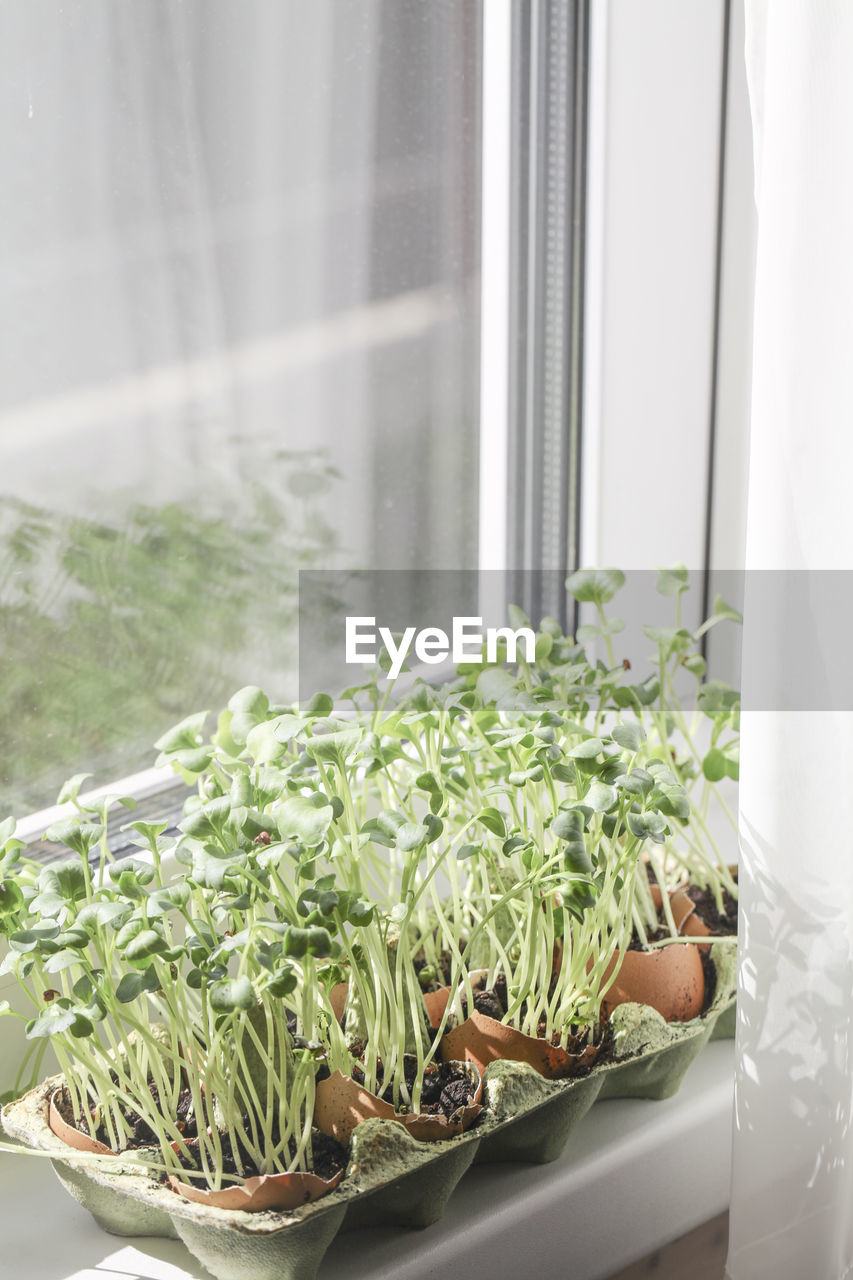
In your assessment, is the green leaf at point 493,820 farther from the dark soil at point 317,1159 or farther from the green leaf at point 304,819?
the dark soil at point 317,1159

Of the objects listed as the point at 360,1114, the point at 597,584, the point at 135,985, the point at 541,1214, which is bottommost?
the point at 541,1214

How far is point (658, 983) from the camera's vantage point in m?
0.89

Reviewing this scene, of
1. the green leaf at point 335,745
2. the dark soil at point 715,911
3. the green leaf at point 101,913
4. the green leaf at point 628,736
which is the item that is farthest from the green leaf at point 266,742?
the dark soil at point 715,911

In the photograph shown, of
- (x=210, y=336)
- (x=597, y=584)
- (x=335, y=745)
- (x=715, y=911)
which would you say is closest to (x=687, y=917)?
(x=715, y=911)

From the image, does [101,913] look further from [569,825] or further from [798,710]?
[798,710]

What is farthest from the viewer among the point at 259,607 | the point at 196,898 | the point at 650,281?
the point at 650,281

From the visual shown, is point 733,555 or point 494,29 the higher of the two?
point 494,29

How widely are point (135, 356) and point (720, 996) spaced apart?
733mm

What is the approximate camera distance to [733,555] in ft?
4.59

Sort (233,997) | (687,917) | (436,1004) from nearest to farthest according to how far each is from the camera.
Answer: (233,997), (436,1004), (687,917)

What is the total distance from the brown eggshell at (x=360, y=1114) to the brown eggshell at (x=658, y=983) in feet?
0.57

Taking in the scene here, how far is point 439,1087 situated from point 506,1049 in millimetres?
54

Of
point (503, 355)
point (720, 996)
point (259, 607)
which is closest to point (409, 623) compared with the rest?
point (259, 607)

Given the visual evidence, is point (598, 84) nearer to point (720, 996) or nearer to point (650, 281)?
point (650, 281)
